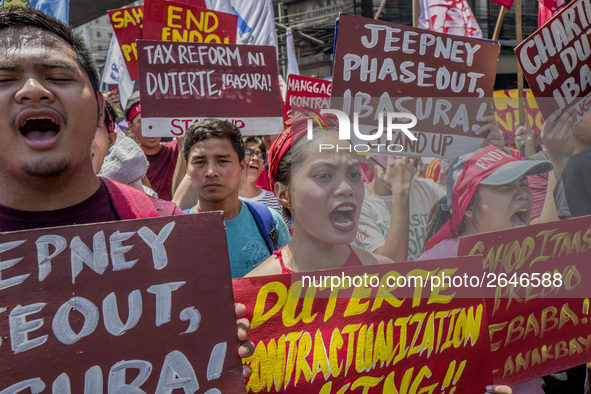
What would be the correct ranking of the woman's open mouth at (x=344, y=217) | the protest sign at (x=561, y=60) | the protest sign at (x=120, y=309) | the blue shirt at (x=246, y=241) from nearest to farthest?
the protest sign at (x=120, y=309), the woman's open mouth at (x=344, y=217), the protest sign at (x=561, y=60), the blue shirt at (x=246, y=241)

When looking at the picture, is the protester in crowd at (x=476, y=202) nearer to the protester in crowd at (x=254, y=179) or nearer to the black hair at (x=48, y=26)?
the black hair at (x=48, y=26)

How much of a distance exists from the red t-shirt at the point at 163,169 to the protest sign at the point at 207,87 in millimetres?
1328

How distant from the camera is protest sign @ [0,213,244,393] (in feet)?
3.98

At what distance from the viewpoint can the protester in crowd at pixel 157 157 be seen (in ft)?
14.9

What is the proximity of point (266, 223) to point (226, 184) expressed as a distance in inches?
11.6

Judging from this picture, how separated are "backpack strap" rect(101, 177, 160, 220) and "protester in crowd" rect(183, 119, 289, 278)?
104cm

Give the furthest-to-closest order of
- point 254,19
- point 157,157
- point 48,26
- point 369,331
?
point 254,19 → point 157,157 → point 369,331 → point 48,26

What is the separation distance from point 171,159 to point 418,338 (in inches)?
134

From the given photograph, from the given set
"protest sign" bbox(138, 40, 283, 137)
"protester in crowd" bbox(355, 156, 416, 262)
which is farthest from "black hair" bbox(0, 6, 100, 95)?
"protest sign" bbox(138, 40, 283, 137)

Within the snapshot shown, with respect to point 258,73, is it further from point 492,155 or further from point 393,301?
point 393,301

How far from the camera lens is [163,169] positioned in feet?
15.1

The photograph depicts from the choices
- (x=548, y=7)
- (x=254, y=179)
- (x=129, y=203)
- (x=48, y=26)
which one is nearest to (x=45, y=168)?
(x=129, y=203)

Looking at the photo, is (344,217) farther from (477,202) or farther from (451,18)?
(451,18)

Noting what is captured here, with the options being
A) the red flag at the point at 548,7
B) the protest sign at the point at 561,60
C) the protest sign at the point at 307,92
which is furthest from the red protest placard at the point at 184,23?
the red flag at the point at 548,7
